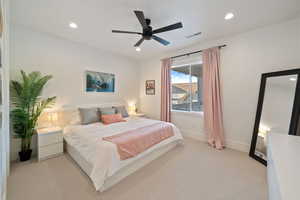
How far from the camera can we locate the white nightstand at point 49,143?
2404 millimetres

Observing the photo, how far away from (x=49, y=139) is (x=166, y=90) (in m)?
3.26

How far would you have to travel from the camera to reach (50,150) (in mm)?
2512

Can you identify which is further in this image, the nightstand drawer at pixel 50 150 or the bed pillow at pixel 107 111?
the bed pillow at pixel 107 111

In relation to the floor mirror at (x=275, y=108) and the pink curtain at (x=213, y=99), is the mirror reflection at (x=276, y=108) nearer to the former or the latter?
the floor mirror at (x=275, y=108)

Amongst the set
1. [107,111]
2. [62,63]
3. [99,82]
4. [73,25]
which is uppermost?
[73,25]

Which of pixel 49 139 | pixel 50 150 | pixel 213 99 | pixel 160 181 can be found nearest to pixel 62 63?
pixel 49 139

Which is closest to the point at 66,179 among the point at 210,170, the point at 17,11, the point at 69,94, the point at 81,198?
the point at 81,198

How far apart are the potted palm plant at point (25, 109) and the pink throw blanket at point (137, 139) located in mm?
1642

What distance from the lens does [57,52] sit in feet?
9.92

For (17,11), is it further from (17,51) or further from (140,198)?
(140,198)

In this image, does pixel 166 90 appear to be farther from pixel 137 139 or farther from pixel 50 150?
pixel 50 150

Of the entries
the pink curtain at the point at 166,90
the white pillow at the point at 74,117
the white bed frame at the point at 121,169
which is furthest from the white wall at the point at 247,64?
the white pillow at the point at 74,117

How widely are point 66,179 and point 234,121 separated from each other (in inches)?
142

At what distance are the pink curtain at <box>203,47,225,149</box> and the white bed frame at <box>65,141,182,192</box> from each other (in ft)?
4.23
